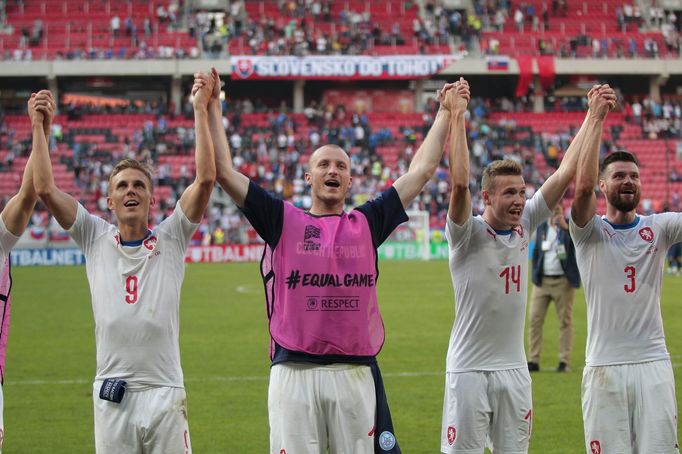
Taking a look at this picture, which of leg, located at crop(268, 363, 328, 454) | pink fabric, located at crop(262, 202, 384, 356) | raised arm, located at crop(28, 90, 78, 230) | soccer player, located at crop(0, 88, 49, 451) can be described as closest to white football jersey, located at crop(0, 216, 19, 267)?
soccer player, located at crop(0, 88, 49, 451)

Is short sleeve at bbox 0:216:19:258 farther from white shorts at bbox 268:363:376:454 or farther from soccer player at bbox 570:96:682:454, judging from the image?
soccer player at bbox 570:96:682:454

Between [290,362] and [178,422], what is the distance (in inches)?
29.0

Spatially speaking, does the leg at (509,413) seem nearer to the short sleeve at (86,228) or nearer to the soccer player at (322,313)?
the soccer player at (322,313)

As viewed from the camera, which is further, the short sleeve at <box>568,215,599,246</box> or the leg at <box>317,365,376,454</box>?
the short sleeve at <box>568,215,599,246</box>

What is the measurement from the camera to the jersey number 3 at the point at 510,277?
676cm

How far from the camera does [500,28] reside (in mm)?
58781

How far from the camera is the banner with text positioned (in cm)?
5331

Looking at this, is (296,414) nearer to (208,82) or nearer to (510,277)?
(510,277)

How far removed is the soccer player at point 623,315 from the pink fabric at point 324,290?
1.62 meters

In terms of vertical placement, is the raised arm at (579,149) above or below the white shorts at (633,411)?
above

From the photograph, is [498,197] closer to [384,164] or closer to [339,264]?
[339,264]

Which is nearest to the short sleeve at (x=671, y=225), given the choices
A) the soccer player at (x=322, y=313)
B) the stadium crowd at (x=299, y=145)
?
the soccer player at (x=322, y=313)

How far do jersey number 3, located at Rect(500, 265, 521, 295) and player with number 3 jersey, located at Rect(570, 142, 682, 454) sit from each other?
0.48 m

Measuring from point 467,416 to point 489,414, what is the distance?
15 centimetres
